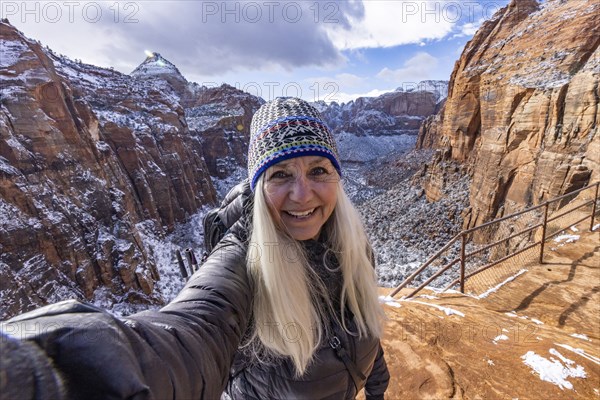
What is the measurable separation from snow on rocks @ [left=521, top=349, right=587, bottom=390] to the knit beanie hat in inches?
113

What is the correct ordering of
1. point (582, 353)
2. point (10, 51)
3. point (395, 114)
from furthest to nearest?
1. point (395, 114)
2. point (10, 51)
3. point (582, 353)

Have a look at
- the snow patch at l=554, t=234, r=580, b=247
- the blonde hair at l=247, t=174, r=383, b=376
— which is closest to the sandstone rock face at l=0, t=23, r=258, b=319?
the blonde hair at l=247, t=174, r=383, b=376

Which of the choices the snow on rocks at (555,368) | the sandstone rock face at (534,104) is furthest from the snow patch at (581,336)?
the sandstone rock face at (534,104)

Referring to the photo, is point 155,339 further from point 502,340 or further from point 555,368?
point 502,340

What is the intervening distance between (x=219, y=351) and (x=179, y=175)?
50.7 metres

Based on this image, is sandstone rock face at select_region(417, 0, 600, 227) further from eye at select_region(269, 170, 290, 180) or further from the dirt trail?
eye at select_region(269, 170, 290, 180)

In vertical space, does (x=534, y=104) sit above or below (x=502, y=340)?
above

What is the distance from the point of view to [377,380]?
6.89 ft

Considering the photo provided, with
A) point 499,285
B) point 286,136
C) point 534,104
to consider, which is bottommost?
point 499,285

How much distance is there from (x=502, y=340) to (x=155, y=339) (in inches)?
152

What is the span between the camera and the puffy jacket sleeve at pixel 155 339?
552 mm

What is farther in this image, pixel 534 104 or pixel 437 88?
pixel 437 88

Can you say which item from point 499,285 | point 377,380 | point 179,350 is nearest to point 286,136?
point 179,350

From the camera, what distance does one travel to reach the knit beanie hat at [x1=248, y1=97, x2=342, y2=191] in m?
1.60
